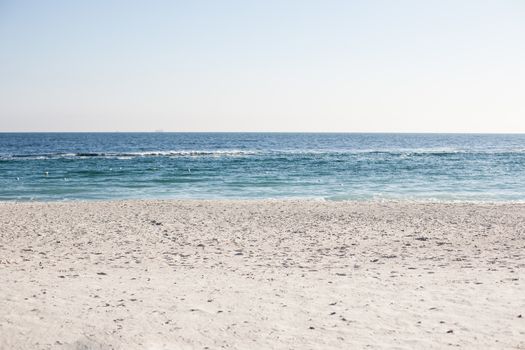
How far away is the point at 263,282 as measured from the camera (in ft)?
24.1

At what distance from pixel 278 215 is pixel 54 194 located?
1290 cm

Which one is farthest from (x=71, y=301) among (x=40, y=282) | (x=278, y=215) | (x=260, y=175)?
(x=260, y=175)

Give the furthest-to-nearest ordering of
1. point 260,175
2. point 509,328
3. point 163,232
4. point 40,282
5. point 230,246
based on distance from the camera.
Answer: point 260,175 → point 163,232 → point 230,246 → point 40,282 → point 509,328

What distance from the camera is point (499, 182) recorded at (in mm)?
26625

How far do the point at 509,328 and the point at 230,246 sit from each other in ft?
20.0

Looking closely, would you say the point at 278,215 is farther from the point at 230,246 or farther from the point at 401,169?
the point at 401,169

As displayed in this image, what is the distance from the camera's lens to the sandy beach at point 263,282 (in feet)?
17.1

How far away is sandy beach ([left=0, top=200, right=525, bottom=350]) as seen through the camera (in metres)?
5.21

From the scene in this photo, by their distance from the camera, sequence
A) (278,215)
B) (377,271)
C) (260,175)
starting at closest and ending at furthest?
(377,271) < (278,215) < (260,175)

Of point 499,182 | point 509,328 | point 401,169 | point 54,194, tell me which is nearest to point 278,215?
point 509,328

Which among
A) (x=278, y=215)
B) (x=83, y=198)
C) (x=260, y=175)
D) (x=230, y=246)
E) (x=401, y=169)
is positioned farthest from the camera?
(x=401, y=169)

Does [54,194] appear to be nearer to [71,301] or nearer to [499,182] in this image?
[71,301]

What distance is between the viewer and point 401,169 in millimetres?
34375

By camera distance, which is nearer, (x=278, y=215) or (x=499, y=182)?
(x=278, y=215)
